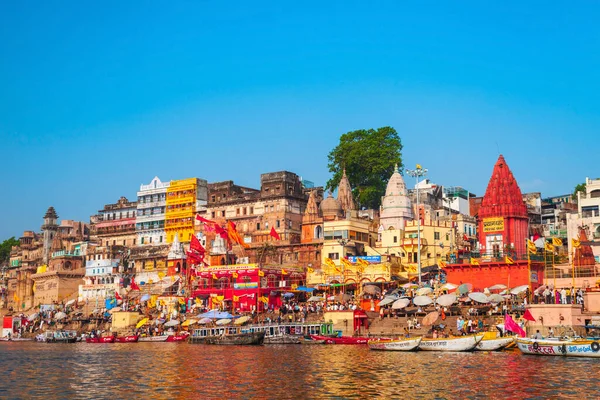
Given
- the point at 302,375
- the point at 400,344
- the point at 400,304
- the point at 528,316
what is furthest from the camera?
the point at 400,304

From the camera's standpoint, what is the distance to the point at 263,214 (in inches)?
3103

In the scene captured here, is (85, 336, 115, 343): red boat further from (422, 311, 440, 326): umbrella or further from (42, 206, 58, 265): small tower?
(42, 206, 58, 265): small tower

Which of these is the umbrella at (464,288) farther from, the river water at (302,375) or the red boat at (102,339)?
the red boat at (102,339)

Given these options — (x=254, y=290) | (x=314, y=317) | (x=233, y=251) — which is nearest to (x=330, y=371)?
(x=314, y=317)

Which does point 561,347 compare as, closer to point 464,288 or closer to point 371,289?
point 464,288

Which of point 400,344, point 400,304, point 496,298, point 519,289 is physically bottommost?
point 400,344

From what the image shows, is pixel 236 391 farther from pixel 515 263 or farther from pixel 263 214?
pixel 263 214

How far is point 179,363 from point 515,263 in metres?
26.1

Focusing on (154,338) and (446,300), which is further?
(154,338)

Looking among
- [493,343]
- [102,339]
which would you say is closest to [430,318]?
[493,343]

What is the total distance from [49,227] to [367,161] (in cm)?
4797

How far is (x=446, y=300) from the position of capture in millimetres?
50156

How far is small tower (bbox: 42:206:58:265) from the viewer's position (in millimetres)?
105625

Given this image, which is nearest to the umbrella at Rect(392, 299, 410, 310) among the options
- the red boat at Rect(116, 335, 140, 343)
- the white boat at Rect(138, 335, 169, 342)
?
the white boat at Rect(138, 335, 169, 342)
